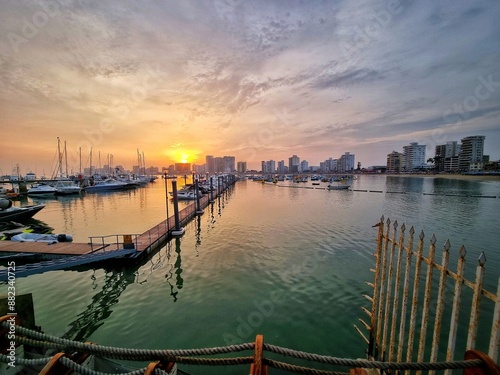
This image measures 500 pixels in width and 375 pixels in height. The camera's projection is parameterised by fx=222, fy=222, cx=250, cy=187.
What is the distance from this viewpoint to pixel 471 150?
148 meters

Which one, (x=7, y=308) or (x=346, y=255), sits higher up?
(x=7, y=308)

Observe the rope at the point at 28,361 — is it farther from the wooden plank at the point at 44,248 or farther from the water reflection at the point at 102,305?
the wooden plank at the point at 44,248

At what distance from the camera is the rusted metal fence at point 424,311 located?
11.2 feet

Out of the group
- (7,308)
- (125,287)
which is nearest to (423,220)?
(125,287)

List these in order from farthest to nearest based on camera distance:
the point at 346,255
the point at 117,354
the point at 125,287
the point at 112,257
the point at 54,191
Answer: the point at 54,191, the point at 346,255, the point at 112,257, the point at 125,287, the point at 117,354

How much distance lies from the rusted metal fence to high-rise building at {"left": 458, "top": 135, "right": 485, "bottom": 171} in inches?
7504

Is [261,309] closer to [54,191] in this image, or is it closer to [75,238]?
[75,238]

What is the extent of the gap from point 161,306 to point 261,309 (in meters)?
4.60

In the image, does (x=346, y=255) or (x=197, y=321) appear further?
(x=346, y=255)

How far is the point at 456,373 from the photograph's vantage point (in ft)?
21.9

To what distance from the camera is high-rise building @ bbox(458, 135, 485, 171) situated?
146375 mm

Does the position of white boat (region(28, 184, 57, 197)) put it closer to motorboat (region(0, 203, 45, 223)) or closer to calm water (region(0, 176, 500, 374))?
motorboat (region(0, 203, 45, 223))

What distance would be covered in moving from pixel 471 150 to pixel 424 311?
20513 cm

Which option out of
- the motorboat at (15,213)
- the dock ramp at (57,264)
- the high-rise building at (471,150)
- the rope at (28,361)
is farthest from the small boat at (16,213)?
the high-rise building at (471,150)
